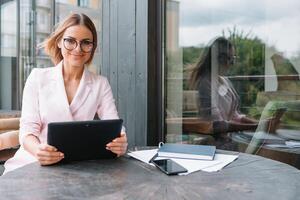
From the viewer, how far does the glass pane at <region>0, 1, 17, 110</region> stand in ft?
13.9

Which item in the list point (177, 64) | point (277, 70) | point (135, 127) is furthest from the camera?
point (277, 70)

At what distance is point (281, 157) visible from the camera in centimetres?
236

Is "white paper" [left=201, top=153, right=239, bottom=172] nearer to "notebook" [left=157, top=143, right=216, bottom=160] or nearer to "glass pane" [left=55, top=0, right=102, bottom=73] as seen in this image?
"notebook" [left=157, top=143, right=216, bottom=160]

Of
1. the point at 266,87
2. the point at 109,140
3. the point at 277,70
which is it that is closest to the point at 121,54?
the point at 109,140

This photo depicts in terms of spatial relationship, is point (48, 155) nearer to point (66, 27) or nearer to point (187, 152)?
point (187, 152)

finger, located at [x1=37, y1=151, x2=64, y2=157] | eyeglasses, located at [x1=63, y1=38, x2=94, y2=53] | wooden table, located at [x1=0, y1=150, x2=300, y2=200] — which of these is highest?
eyeglasses, located at [x1=63, y1=38, x2=94, y2=53]

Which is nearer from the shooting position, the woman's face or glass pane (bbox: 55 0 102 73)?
the woman's face

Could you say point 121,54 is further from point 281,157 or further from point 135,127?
point 281,157

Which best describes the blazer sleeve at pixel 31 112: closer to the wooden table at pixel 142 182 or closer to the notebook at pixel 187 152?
the wooden table at pixel 142 182

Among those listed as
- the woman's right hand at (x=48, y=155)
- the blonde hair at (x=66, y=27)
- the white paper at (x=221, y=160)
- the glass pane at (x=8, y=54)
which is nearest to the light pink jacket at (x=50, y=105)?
the blonde hair at (x=66, y=27)

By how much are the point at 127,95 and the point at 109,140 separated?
37.0 inches

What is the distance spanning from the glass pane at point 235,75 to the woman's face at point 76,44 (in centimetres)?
75

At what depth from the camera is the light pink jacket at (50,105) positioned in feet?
5.61

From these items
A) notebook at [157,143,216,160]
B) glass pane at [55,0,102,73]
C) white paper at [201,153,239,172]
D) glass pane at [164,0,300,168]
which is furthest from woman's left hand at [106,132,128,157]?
glass pane at [164,0,300,168]
